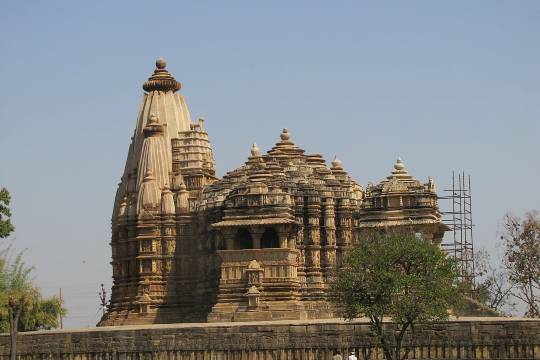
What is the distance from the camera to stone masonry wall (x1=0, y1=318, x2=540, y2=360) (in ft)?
149

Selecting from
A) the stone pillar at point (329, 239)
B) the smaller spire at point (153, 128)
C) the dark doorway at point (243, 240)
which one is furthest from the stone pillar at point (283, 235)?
the smaller spire at point (153, 128)

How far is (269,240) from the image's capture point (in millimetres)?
62031

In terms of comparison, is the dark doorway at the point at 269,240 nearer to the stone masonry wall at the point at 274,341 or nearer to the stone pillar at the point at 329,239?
the stone pillar at the point at 329,239

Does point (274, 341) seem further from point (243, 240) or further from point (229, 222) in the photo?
point (243, 240)

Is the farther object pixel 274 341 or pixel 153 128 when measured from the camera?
pixel 153 128

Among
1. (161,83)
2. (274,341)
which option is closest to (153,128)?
(161,83)

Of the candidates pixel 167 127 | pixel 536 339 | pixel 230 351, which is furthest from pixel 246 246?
pixel 536 339

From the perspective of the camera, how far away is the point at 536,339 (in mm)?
45062

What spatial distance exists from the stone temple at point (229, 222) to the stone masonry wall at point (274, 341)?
11.4 metres

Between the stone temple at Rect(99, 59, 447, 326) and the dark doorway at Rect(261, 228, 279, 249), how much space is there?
4 cm

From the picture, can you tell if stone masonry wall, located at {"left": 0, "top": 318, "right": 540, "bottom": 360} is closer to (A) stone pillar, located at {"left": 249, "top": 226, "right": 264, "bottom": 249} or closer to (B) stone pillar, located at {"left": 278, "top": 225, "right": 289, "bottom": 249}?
(A) stone pillar, located at {"left": 249, "top": 226, "right": 264, "bottom": 249}

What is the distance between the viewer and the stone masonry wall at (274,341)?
45.5 meters

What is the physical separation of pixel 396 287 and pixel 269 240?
18.3 meters

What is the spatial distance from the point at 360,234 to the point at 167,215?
952 cm
